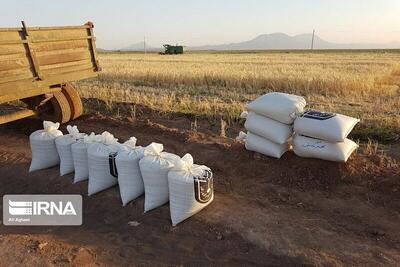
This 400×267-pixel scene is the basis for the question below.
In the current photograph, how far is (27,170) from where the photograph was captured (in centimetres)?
592

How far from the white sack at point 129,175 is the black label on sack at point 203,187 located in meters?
0.84

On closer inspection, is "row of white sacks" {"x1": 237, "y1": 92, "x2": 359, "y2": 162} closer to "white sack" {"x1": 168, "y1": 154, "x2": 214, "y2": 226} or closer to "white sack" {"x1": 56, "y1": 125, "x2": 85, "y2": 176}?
"white sack" {"x1": 168, "y1": 154, "x2": 214, "y2": 226}

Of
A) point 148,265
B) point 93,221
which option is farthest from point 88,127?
point 148,265

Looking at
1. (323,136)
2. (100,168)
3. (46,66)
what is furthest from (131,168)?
(46,66)

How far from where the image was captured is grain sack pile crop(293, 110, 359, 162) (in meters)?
4.88

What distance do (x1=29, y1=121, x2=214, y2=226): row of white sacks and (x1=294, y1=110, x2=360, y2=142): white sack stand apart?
54.7 inches

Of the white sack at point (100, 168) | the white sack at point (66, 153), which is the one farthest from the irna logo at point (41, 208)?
the white sack at point (66, 153)

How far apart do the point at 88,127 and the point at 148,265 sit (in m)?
4.68

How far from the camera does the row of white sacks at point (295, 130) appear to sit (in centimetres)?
493

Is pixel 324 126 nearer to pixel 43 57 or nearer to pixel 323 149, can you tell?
pixel 323 149

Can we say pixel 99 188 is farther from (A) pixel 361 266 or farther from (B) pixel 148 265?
(A) pixel 361 266

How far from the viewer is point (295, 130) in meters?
5.14

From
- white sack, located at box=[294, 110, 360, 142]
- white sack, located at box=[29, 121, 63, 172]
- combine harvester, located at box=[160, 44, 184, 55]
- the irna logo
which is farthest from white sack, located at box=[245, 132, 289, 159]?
combine harvester, located at box=[160, 44, 184, 55]

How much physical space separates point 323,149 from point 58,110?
4794 mm
